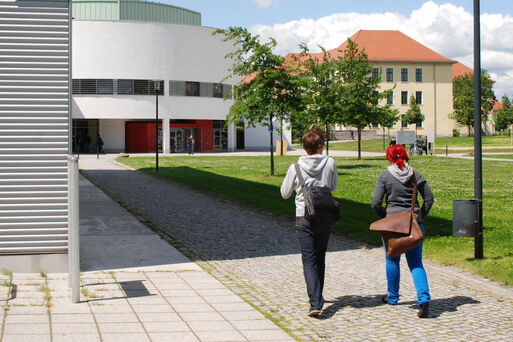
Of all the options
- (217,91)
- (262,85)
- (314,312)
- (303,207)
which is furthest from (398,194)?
(217,91)

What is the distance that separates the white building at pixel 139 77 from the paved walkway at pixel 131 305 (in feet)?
148

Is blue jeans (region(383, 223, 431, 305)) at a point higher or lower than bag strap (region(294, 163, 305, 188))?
lower

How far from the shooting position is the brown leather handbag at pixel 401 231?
6652 mm

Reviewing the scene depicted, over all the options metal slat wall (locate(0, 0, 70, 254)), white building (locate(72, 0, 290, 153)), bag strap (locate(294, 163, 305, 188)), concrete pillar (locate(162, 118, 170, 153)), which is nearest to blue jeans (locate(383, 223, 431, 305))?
bag strap (locate(294, 163, 305, 188))

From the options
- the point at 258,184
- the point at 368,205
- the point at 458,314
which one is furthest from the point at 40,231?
the point at 258,184

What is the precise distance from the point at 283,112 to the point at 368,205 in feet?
34.1

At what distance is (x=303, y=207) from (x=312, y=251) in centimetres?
46

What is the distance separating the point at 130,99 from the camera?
187 feet

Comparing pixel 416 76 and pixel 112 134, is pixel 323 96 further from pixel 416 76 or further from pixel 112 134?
pixel 416 76

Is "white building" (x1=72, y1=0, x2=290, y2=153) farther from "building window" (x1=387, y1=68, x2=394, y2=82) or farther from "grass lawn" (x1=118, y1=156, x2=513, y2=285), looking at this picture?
"building window" (x1=387, y1=68, x2=394, y2=82)

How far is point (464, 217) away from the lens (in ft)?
29.9

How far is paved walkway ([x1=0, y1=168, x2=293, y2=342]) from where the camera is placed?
5.93 m

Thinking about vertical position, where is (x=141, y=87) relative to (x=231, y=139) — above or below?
above

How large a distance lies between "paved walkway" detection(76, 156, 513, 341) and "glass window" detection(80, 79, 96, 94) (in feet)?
147
